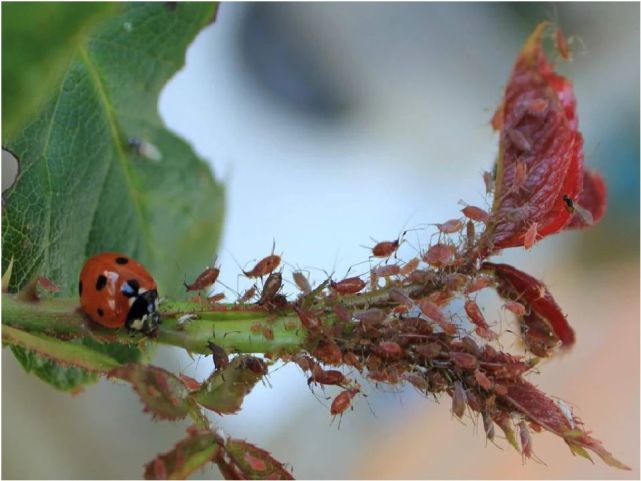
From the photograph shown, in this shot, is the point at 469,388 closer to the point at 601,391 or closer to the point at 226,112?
the point at 226,112

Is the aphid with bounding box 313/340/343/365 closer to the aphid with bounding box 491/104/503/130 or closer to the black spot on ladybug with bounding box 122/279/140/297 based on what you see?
the black spot on ladybug with bounding box 122/279/140/297

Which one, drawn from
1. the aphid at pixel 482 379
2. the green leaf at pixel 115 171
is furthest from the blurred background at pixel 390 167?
the aphid at pixel 482 379

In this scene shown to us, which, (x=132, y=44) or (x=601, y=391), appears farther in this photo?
(x=601, y=391)

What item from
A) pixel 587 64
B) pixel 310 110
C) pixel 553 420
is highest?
pixel 587 64

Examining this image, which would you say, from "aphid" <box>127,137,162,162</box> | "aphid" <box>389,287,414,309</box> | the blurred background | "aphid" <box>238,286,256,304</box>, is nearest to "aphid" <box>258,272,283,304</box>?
"aphid" <box>238,286,256,304</box>

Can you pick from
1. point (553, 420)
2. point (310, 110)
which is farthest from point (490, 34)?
point (553, 420)

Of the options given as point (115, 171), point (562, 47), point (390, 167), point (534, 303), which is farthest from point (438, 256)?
point (390, 167)

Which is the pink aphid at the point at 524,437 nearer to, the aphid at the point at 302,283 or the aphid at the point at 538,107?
the aphid at the point at 302,283
